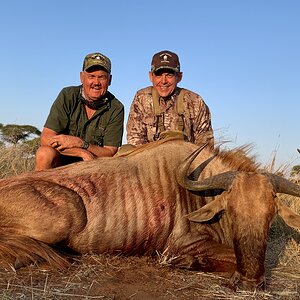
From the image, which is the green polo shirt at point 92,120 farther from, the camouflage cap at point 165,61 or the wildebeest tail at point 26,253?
the wildebeest tail at point 26,253

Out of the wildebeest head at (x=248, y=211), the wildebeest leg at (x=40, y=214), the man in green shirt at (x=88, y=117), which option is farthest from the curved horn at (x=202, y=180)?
the man in green shirt at (x=88, y=117)

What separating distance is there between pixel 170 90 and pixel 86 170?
6.83 feet

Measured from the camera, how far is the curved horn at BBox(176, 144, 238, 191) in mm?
3656

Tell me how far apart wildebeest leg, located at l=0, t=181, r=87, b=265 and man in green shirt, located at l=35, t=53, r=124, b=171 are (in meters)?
1.32

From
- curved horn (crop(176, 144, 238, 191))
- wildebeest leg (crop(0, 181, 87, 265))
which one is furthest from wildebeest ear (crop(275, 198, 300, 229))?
wildebeest leg (crop(0, 181, 87, 265))

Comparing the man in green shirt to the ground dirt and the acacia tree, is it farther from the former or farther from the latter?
the acacia tree

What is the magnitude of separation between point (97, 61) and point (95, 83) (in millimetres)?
242

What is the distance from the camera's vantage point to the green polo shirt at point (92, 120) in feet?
18.1

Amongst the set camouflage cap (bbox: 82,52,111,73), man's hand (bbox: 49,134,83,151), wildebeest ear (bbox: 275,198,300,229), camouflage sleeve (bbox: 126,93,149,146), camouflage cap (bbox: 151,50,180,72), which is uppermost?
camouflage cap (bbox: 151,50,180,72)

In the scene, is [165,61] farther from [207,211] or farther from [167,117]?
[207,211]

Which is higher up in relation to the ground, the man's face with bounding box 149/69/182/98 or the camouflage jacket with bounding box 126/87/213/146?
the man's face with bounding box 149/69/182/98

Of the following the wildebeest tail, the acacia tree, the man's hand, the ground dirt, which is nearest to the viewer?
the ground dirt

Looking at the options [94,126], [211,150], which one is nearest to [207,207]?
[211,150]

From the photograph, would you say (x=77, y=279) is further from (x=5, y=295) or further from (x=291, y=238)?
(x=291, y=238)
